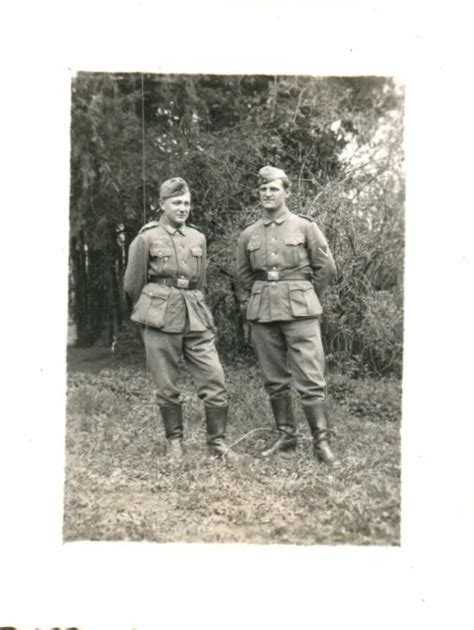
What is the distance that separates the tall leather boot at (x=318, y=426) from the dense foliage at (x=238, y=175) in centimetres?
40

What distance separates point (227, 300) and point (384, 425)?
4.07 feet

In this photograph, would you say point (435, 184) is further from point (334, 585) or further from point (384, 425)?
point (334, 585)

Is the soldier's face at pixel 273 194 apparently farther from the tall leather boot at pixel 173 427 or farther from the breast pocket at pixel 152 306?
the tall leather boot at pixel 173 427

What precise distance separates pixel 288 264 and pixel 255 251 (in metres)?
0.22

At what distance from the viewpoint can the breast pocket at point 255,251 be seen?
4555 millimetres

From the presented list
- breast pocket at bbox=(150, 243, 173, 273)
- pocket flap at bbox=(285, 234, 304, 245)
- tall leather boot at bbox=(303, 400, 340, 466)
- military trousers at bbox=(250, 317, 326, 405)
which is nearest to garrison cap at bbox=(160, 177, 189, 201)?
breast pocket at bbox=(150, 243, 173, 273)

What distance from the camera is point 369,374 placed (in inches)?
180

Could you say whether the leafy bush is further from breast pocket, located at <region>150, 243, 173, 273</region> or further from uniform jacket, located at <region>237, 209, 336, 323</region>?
breast pocket, located at <region>150, 243, 173, 273</region>

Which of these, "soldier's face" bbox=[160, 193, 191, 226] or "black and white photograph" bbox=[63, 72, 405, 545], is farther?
"soldier's face" bbox=[160, 193, 191, 226]

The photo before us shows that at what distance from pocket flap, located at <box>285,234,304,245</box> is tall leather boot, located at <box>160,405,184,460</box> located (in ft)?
3.98

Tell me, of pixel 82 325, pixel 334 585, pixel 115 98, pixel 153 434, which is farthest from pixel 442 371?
pixel 115 98

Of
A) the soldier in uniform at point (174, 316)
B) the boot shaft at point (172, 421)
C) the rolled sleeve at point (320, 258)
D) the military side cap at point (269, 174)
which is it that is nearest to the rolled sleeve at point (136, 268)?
the soldier in uniform at point (174, 316)

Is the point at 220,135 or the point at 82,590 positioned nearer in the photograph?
the point at 82,590

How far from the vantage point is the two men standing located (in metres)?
4.43
